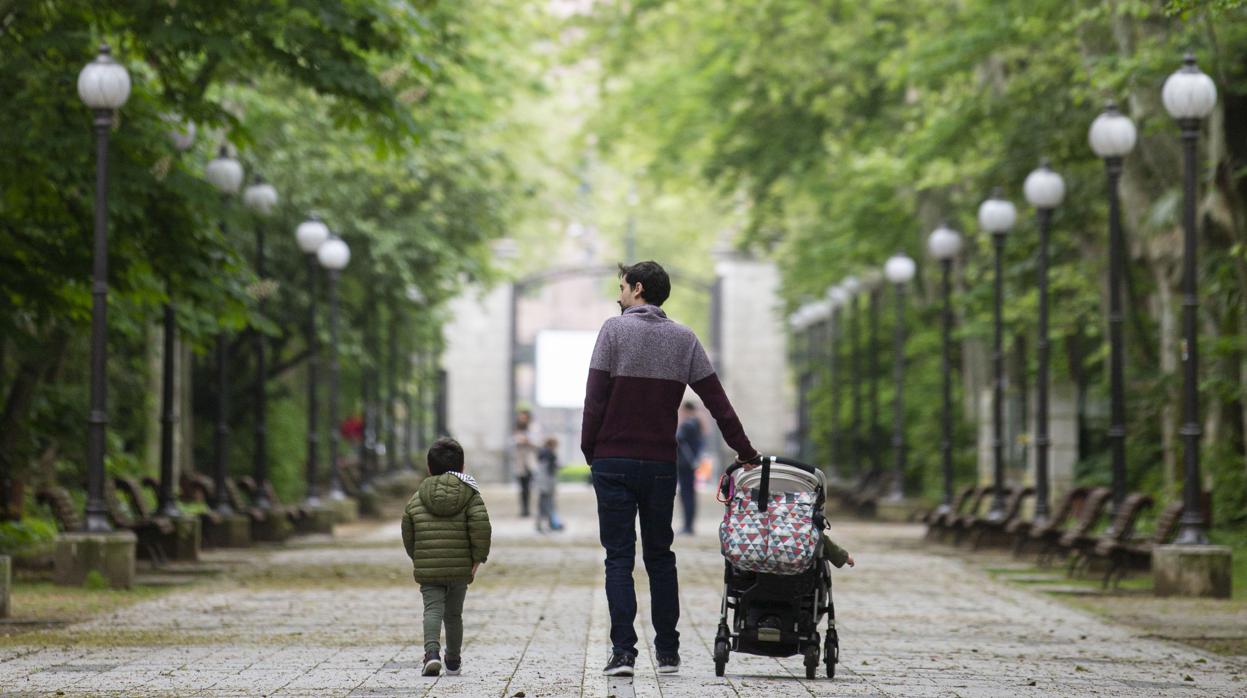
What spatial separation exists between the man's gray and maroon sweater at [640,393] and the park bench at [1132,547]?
338 inches

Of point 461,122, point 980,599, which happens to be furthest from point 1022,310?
point 980,599

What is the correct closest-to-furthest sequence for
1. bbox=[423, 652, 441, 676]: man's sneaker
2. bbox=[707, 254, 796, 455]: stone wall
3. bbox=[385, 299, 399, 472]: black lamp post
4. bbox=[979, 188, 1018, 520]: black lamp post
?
bbox=[423, 652, 441, 676]: man's sneaker
bbox=[979, 188, 1018, 520]: black lamp post
bbox=[385, 299, 399, 472]: black lamp post
bbox=[707, 254, 796, 455]: stone wall

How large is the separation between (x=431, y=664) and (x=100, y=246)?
7230mm

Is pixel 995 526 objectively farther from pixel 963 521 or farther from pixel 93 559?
pixel 93 559

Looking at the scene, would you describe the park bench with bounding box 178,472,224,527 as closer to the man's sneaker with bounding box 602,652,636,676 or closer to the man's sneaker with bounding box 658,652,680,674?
the man's sneaker with bounding box 658,652,680,674

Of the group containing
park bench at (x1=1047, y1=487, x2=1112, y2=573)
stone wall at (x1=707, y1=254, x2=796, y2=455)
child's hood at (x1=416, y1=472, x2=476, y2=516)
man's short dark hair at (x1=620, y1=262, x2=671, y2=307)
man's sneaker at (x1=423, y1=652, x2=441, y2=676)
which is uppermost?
stone wall at (x1=707, y1=254, x2=796, y2=455)

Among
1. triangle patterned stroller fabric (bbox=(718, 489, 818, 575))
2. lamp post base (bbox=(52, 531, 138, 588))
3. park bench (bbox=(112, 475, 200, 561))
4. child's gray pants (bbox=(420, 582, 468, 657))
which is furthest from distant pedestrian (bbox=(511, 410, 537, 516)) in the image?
triangle patterned stroller fabric (bbox=(718, 489, 818, 575))

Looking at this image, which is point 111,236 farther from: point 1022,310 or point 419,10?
point 1022,310

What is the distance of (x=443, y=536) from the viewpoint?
396 inches

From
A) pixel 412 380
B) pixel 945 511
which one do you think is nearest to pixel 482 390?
pixel 412 380

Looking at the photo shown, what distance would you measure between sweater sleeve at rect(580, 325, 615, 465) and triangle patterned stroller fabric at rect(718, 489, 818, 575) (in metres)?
0.75

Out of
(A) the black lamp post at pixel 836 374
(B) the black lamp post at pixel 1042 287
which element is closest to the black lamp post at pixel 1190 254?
(B) the black lamp post at pixel 1042 287

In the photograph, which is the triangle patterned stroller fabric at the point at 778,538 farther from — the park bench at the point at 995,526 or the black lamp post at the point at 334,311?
the black lamp post at the point at 334,311

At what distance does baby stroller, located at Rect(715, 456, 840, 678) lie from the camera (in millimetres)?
9703
